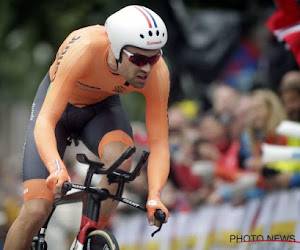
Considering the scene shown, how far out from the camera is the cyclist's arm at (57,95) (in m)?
6.86

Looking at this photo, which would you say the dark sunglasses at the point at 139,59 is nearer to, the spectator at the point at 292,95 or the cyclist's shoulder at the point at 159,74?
the cyclist's shoulder at the point at 159,74

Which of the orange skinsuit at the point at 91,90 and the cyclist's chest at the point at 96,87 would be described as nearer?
the orange skinsuit at the point at 91,90

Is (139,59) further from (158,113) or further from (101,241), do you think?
(101,241)

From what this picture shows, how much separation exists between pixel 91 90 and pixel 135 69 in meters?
0.71

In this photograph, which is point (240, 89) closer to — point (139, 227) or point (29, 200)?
point (139, 227)

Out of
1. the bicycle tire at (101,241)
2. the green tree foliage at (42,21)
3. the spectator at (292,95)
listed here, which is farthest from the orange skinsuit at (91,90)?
the green tree foliage at (42,21)

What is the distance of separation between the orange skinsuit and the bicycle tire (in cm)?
55

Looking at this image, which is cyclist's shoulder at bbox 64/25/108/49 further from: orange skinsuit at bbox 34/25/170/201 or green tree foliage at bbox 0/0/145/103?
green tree foliage at bbox 0/0/145/103

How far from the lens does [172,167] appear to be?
11102mm

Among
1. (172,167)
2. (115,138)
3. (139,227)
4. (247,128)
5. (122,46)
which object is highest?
(122,46)

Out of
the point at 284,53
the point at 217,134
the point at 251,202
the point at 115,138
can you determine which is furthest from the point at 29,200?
the point at 284,53

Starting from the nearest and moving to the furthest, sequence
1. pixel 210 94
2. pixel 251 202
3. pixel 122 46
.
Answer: pixel 122 46
pixel 251 202
pixel 210 94

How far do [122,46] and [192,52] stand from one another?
647cm

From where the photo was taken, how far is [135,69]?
699cm
